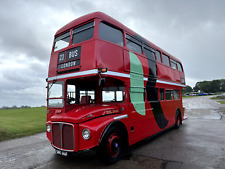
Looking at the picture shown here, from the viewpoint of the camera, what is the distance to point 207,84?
105 meters

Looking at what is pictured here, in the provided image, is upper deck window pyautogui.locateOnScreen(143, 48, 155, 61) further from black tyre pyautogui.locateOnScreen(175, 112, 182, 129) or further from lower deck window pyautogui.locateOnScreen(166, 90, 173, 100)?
black tyre pyautogui.locateOnScreen(175, 112, 182, 129)

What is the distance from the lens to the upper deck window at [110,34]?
4.75m

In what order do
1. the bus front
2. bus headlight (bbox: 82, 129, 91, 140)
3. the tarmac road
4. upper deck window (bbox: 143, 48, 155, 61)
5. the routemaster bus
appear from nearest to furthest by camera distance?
bus headlight (bbox: 82, 129, 91, 140), the bus front, the routemaster bus, the tarmac road, upper deck window (bbox: 143, 48, 155, 61)

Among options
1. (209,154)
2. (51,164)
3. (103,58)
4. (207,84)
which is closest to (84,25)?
(103,58)

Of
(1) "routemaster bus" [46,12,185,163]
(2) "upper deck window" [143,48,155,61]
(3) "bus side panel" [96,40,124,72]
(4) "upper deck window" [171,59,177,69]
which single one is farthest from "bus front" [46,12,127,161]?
(4) "upper deck window" [171,59,177,69]

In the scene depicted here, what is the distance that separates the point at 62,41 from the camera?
566 cm

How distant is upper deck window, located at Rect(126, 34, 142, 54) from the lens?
226 inches

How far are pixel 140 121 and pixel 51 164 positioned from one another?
10.3 ft

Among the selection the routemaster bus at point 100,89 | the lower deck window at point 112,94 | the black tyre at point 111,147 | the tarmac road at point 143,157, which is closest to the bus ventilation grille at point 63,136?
the routemaster bus at point 100,89

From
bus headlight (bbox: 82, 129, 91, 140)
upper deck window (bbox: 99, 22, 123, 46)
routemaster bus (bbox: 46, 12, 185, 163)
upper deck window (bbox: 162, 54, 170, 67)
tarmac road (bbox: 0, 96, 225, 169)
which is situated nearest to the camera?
bus headlight (bbox: 82, 129, 91, 140)

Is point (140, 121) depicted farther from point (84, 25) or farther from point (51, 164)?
point (84, 25)

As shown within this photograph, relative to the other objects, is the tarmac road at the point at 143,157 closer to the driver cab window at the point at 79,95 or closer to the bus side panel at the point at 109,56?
the driver cab window at the point at 79,95

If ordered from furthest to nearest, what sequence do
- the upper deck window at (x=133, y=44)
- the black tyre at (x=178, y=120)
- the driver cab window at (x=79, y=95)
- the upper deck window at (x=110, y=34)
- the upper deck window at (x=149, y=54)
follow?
1. the black tyre at (x=178, y=120)
2. the upper deck window at (x=149, y=54)
3. the upper deck window at (x=133, y=44)
4. the driver cab window at (x=79, y=95)
5. the upper deck window at (x=110, y=34)

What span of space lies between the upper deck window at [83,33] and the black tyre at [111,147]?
274 centimetres
